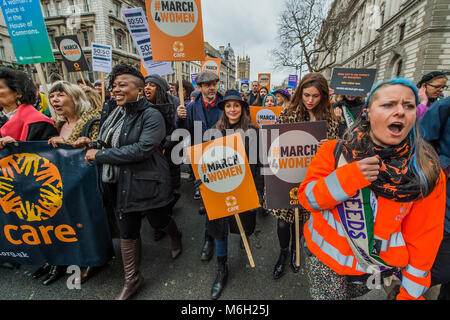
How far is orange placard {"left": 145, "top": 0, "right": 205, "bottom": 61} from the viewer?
8.47ft

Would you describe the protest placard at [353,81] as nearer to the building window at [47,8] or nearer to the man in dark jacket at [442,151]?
the man in dark jacket at [442,151]

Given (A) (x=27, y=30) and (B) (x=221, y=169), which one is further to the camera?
(A) (x=27, y=30)

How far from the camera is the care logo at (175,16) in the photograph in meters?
2.57

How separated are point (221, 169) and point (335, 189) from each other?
113cm

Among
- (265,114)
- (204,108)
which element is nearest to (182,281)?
(204,108)

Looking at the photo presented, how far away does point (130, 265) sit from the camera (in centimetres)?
211

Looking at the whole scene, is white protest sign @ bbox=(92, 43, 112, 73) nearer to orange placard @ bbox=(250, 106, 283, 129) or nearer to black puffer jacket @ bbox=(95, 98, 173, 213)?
orange placard @ bbox=(250, 106, 283, 129)

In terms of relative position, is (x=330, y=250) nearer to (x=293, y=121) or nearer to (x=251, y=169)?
(x=251, y=169)

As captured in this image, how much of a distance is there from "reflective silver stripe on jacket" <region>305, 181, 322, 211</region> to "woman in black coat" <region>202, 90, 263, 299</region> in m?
0.97

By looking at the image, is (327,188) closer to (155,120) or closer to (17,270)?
(155,120)

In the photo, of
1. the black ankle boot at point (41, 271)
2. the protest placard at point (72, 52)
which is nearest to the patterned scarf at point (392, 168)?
the black ankle boot at point (41, 271)


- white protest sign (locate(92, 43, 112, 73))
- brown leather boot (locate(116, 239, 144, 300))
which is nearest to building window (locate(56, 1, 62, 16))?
white protest sign (locate(92, 43, 112, 73))
